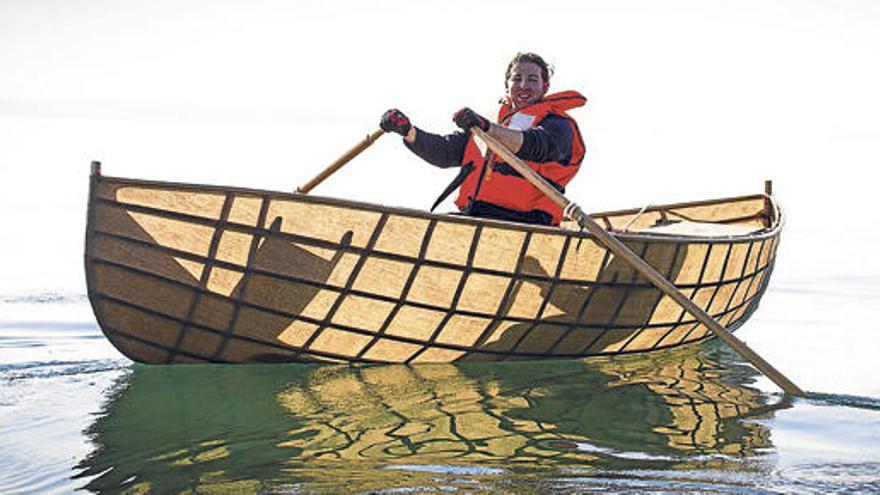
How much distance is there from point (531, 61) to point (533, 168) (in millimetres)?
774

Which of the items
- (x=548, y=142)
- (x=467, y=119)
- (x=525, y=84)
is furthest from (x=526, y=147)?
(x=525, y=84)

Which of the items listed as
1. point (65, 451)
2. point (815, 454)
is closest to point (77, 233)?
point (65, 451)

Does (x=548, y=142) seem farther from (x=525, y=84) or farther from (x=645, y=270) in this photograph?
(x=645, y=270)

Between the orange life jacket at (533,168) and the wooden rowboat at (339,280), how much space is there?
24.6 inches

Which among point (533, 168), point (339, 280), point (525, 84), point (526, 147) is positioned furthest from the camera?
point (525, 84)

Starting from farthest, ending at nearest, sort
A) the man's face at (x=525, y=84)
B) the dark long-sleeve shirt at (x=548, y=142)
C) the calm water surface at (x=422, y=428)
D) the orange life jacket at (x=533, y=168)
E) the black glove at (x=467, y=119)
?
the man's face at (x=525, y=84), the orange life jacket at (x=533, y=168), the dark long-sleeve shirt at (x=548, y=142), the black glove at (x=467, y=119), the calm water surface at (x=422, y=428)

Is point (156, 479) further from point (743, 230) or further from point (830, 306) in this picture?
point (830, 306)

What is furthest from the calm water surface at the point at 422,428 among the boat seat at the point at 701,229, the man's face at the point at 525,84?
the boat seat at the point at 701,229

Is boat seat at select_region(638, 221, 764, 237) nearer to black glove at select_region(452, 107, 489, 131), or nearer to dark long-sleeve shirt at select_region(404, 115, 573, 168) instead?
dark long-sleeve shirt at select_region(404, 115, 573, 168)

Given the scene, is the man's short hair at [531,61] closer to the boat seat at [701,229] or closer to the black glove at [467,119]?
the black glove at [467,119]

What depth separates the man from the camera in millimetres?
5449

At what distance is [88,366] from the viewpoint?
207 inches

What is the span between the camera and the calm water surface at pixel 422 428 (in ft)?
10.5

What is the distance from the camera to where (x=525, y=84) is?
5918 mm
